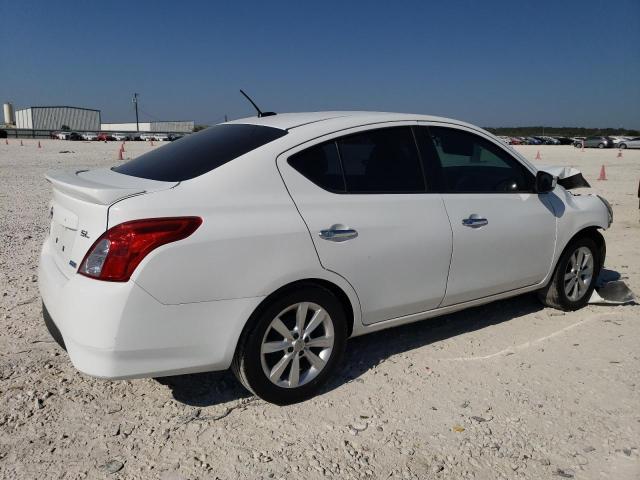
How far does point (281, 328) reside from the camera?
3.15m

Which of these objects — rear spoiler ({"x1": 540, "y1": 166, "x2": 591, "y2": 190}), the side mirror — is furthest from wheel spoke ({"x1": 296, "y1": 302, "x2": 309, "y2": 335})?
rear spoiler ({"x1": 540, "y1": 166, "x2": 591, "y2": 190})

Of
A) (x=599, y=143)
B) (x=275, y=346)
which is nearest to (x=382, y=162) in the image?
(x=275, y=346)

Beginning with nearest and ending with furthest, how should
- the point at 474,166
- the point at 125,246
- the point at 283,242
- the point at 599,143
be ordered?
the point at 125,246 → the point at 283,242 → the point at 474,166 → the point at 599,143

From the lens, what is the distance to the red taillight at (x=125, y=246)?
8.74 ft

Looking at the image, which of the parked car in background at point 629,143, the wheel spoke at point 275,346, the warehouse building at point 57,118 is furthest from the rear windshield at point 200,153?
the warehouse building at point 57,118

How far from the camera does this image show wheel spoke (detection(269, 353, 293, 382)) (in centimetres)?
317

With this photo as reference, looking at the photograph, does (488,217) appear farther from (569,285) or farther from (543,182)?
(569,285)

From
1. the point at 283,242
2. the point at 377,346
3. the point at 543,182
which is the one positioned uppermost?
the point at 543,182

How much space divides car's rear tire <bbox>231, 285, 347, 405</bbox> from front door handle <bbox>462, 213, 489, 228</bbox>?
3.70 ft

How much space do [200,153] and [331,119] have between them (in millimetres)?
851

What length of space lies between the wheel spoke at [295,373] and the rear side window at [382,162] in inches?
41.5

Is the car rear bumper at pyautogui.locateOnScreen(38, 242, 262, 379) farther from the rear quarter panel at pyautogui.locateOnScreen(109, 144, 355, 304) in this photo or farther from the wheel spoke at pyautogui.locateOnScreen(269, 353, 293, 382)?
the wheel spoke at pyautogui.locateOnScreen(269, 353, 293, 382)

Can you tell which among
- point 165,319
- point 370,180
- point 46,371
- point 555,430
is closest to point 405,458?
point 555,430

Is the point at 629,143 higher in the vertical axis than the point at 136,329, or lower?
lower
